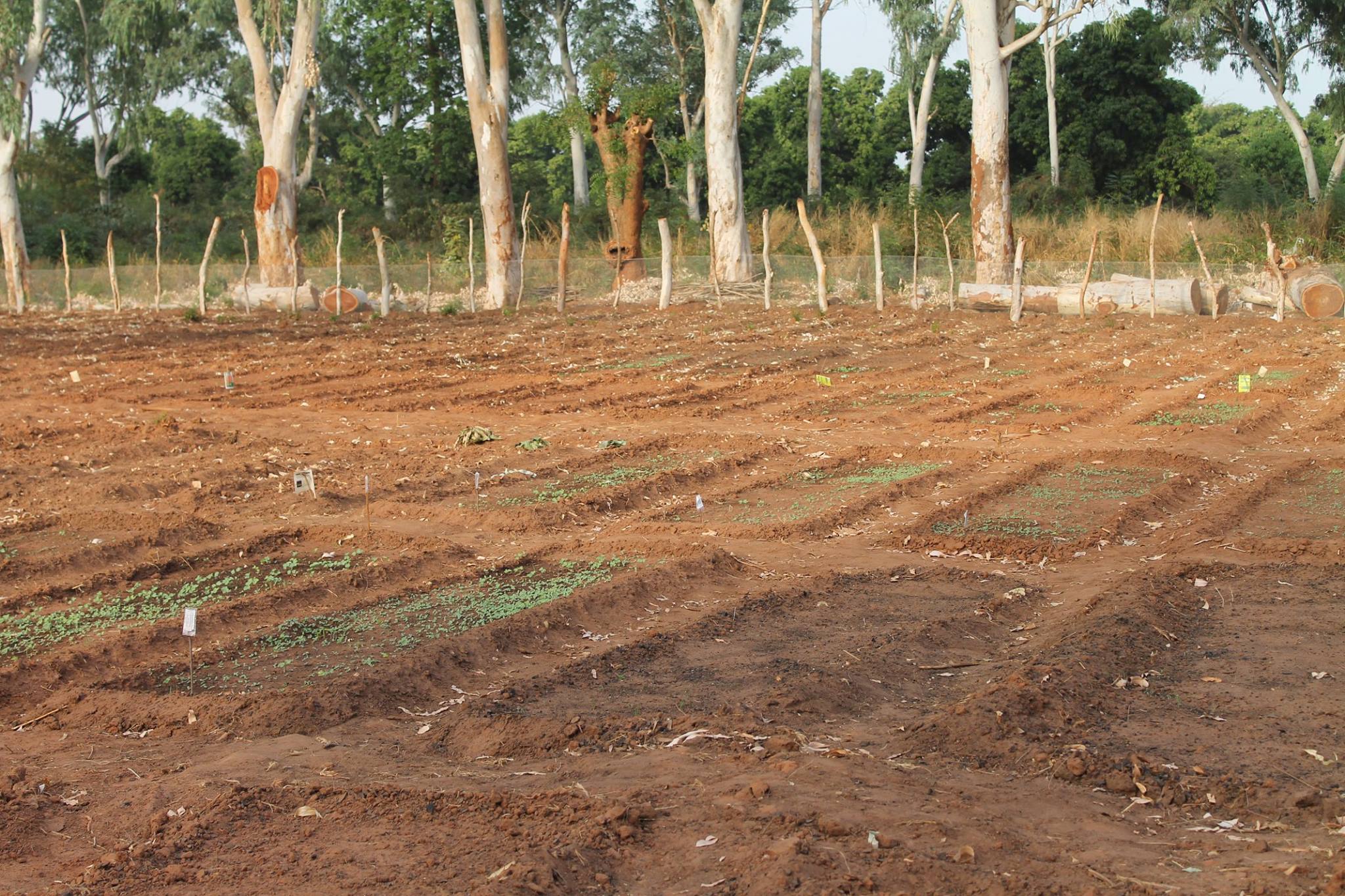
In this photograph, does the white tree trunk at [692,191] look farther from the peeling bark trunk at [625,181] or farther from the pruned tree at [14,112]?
the pruned tree at [14,112]

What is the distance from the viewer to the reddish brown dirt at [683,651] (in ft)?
10.8

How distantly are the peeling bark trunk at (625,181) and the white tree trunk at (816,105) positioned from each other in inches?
390

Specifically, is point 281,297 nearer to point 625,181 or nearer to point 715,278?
point 625,181

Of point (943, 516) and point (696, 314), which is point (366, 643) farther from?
point (696, 314)

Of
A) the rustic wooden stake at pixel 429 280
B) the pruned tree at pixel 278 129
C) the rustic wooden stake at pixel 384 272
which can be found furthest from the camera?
the pruned tree at pixel 278 129

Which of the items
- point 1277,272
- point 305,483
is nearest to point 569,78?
point 1277,272

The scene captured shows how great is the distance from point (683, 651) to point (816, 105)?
3132 cm

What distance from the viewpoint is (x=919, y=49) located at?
3678 cm

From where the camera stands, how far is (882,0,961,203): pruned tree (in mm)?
34969

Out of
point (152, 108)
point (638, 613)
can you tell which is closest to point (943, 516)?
point (638, 613)

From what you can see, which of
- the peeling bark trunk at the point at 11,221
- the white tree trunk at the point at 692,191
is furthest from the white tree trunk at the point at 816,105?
the peeling bark trunk at the point at 11,221

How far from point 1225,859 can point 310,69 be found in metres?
25.5

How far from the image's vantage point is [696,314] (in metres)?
21.5

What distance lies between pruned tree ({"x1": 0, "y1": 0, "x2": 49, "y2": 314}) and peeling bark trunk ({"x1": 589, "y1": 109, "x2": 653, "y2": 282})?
13.1 meters
